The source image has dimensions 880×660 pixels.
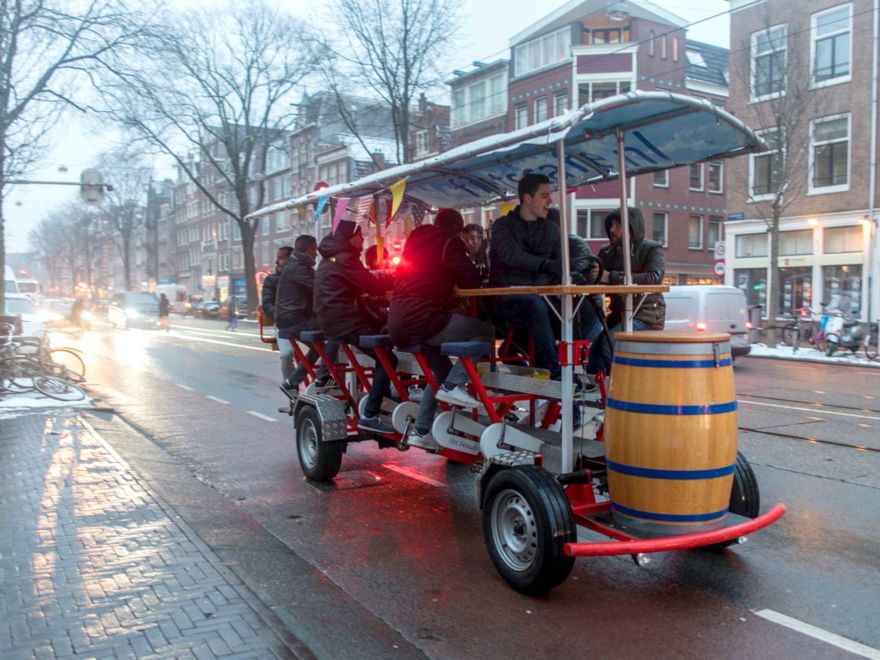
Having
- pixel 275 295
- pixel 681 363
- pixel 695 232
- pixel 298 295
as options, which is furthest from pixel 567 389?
pixel 695 232

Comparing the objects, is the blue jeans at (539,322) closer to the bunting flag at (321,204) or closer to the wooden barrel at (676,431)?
the wooden barrel at (676,431)

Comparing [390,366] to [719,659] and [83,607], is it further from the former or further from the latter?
[719,659]

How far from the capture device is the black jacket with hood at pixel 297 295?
804 cm

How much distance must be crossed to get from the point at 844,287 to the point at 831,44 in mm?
7915

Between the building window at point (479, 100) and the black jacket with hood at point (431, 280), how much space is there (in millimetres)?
36542

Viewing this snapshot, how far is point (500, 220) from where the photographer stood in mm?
5410

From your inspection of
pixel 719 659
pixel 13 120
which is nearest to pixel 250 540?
pixel 719 659

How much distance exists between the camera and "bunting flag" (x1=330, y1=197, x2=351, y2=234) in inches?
267

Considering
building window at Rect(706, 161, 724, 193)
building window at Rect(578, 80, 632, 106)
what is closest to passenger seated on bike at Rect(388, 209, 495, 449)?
building window at Rect(578, 80, 632, 106)

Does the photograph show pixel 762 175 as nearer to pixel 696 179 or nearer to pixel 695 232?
pixel 696 179

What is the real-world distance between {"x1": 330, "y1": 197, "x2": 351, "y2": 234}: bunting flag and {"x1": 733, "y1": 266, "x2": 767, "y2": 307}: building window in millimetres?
25162

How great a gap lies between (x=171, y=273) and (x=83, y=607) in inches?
3730

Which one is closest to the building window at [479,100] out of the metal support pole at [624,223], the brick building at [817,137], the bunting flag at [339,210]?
the brick building at [817,137]

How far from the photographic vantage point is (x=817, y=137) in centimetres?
2609
